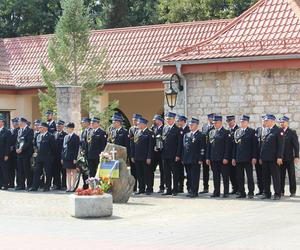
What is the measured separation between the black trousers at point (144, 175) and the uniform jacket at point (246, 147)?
2.20m

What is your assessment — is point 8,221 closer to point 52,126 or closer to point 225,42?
point 52,126

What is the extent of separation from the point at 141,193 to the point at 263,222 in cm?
574

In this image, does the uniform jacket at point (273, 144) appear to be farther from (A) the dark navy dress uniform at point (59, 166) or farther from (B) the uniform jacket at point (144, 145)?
(A) the dark navy dress uniform at point (59, 166)

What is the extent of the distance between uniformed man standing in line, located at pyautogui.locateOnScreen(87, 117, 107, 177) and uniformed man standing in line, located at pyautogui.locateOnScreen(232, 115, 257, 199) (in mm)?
3143

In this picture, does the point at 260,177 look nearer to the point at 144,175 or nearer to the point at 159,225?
the point at 144,175

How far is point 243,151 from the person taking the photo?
1681 centimetres

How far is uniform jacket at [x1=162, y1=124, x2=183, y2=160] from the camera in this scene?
1762cm

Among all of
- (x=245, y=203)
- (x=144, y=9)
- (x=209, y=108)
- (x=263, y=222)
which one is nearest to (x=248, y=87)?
(x=209, y=108)

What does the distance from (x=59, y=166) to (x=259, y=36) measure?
6.13m

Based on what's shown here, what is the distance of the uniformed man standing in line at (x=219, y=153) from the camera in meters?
17.1

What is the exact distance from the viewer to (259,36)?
68.5 feet

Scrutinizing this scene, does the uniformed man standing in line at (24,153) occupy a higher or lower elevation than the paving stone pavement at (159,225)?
higher

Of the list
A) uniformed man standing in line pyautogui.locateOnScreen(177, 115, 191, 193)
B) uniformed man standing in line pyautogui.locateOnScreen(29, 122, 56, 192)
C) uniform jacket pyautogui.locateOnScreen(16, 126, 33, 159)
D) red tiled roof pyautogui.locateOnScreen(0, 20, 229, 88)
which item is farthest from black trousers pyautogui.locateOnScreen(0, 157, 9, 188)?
red tiled roof pyautogui.locateOnScreen(0, 20, 229, 88)

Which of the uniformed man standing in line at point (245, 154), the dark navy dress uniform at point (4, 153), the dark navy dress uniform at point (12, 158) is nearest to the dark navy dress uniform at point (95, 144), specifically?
the dark navy dress uniform at point (12, 158)
